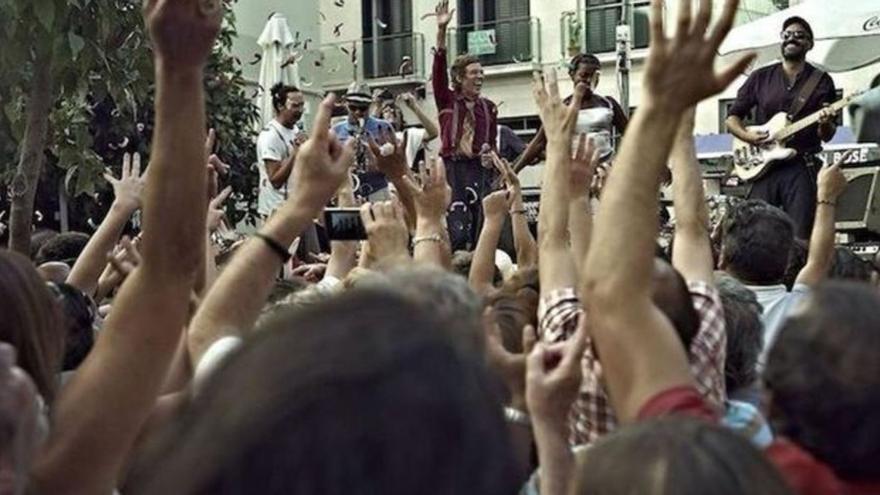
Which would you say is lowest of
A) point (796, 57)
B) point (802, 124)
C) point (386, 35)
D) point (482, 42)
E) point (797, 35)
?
point (802, 124)

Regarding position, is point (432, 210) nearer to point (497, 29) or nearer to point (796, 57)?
point (796, 57)

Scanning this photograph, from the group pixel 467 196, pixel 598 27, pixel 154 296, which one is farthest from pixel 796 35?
pixel 598 27

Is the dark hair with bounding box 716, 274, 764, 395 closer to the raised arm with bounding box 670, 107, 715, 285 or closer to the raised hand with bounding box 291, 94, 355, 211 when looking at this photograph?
the raised arm with bounding box 670, 107, 715, 285

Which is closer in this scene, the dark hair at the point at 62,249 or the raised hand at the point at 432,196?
the raised hand at the point at 432,196

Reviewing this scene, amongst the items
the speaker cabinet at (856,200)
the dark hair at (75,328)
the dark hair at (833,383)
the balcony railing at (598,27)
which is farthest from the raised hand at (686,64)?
the balcony railing at (598,27)

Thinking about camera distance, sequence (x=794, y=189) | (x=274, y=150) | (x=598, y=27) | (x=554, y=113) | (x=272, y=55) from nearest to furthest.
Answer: (x=554, y=113) < (x=794, y=189) < (x=274, y=150) < (x=272, y=55) < (x=598, y=27)

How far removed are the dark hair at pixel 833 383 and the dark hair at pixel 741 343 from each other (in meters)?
1.43

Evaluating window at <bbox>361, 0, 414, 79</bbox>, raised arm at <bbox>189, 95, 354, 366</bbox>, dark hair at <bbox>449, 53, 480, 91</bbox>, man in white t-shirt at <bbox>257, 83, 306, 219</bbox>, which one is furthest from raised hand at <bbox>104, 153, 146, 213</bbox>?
window at <bbox>361, 0, 414, 79</bbox>

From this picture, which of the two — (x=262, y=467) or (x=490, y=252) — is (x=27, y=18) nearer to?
(x=490, y=252)

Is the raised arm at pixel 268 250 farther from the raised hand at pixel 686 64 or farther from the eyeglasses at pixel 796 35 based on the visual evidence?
the eyeglasses at pixel 796 35

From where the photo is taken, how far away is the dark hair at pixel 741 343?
354 cm

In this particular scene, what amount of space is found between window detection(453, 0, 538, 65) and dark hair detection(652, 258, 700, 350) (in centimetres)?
2746

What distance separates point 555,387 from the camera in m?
2.50

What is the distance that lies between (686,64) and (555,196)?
1.31 metres
